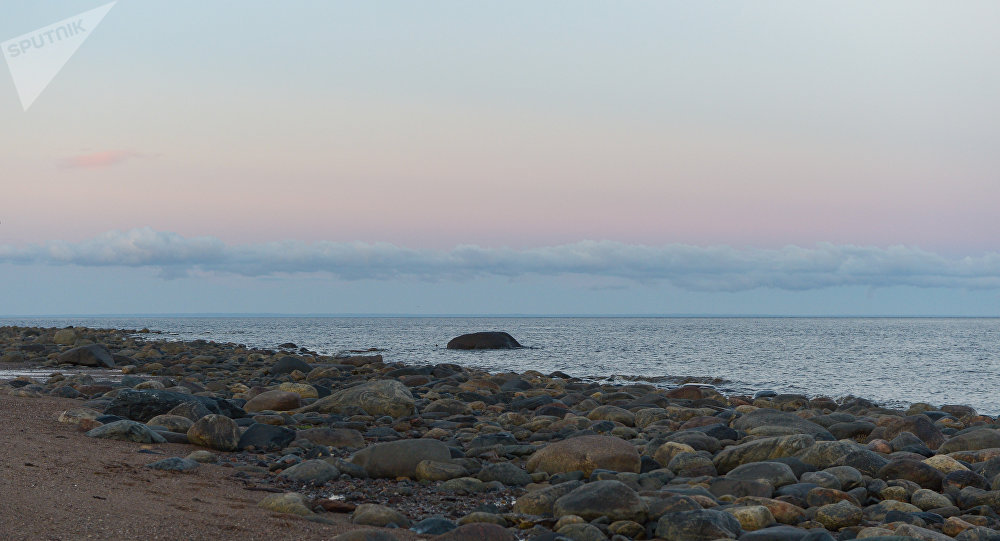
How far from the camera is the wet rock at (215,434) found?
10219 millimetres

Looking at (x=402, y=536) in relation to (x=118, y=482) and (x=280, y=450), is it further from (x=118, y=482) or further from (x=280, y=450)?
(x=280, y=450)

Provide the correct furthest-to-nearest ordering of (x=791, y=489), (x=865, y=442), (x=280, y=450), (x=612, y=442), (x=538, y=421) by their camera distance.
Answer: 1. (x=538, y=421)
2. (x=865, y=442)
3. (x=280, y=450)
4. (x=612, y=442)
5. (x=791, y=489)

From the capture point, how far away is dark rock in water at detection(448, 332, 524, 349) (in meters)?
55.9

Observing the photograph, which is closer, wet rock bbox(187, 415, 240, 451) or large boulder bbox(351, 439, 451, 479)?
large boulder bbox(351, 439, 451, 479)

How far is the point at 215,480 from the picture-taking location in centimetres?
840

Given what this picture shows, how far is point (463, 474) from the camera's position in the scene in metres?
9.23

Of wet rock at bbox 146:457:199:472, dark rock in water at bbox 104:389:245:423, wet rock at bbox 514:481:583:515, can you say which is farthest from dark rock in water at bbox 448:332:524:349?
wet rock at bbox 514:481:583:515

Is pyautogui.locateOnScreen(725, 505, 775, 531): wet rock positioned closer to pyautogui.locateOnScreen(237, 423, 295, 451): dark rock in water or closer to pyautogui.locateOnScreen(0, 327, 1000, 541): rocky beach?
pyautogui.locateOnScreen(0, 327, 1000, 541): rocky beach

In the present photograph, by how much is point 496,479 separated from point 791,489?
11.0ft

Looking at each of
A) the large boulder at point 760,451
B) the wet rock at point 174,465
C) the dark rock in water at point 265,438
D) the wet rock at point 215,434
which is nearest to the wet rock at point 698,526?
the large boulder at point 760,451

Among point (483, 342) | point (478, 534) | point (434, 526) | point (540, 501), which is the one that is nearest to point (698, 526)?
point (540, 501)

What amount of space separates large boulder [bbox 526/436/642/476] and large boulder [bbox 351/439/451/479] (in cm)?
124

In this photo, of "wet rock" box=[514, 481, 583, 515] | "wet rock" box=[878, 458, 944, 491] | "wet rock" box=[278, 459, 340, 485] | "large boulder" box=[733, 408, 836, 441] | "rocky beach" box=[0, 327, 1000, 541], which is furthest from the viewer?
"large boulder" box=[733, 408, 836, 441]

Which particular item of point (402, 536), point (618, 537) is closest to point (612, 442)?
point (618, 537)
